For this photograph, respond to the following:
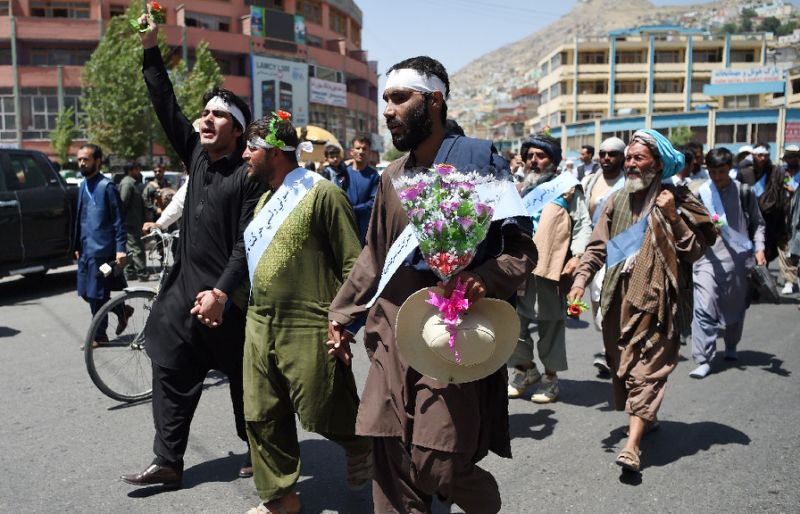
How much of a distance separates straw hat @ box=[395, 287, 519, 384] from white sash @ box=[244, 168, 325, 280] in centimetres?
115

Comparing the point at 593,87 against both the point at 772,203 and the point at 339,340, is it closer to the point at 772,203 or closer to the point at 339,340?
the point at 772,203

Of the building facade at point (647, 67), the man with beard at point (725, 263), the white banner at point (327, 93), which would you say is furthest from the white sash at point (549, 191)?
the building facade at point (647, 67)

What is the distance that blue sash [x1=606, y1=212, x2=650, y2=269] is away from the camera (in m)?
4.34

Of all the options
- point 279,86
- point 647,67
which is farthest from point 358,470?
point 647,67

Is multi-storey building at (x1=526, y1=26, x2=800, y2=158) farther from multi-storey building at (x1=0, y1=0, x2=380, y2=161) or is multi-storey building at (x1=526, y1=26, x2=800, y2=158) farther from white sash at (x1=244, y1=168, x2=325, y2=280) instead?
white sash at (x1=244, y1=168, x2=325, y2=280)

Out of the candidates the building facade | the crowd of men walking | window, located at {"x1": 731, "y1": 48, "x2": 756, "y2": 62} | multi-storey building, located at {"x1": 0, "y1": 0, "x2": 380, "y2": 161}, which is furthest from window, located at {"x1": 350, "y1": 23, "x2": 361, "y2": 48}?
the crowd of men walking

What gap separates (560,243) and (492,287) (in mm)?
3084

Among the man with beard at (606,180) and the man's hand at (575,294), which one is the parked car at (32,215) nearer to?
the man with beard at (606,180)

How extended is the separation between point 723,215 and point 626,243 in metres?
2.59

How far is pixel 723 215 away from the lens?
21.2 feet

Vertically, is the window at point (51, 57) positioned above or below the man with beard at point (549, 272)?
above

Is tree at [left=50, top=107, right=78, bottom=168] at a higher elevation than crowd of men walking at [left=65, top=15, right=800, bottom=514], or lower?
higher

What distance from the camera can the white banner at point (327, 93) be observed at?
56.2 m

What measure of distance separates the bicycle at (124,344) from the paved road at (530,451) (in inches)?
6.6
